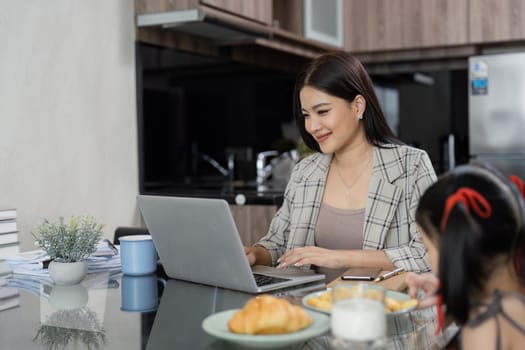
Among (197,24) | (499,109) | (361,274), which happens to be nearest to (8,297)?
(361,274)

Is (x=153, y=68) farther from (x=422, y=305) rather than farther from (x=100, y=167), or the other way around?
(x=422, y=305)

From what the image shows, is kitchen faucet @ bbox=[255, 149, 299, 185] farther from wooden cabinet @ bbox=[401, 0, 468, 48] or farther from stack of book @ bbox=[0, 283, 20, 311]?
stack of book @ bbox=[0, 283, 20, 311]

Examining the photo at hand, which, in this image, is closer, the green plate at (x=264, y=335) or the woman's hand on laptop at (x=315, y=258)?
the green plate at (x=264, y=335)

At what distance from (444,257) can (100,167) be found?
2.13 metres

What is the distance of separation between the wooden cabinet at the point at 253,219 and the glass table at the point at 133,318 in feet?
4.33

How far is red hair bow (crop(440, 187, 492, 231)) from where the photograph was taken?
2.77 feet

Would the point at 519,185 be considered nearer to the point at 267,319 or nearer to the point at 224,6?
the point at 267,319

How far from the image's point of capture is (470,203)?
0.85 metres

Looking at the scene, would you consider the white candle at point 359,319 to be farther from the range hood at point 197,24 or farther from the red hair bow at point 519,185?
the range hood at point 197,24

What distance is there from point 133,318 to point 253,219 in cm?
174

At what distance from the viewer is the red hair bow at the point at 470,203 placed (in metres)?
0.84

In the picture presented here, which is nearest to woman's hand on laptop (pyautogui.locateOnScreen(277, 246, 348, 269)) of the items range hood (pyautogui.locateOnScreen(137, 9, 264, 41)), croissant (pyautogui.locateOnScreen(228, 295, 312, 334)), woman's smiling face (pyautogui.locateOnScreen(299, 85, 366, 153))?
woman's smiling face (pyautogui.locateOnScreen(299, 85, 366, 153))

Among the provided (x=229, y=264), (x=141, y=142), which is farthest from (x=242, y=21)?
(x=229, y=264)

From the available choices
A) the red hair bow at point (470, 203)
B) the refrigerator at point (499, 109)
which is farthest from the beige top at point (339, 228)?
the refrigerator at point (499, 109)
